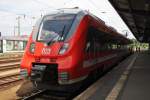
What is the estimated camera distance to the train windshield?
10953 millimetres

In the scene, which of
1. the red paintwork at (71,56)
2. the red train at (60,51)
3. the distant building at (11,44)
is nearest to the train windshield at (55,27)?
the red train at (60,51)

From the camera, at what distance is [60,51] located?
34.3ft

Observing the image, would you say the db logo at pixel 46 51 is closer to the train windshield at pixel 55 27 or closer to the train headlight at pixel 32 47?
the train windshield at pixel 55 27

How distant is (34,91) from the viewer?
12141mm

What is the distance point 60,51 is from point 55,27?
3.94ft

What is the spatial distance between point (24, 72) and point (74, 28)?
222cm

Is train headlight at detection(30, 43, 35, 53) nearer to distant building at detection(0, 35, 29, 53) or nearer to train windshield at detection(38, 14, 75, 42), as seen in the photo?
train windshield at detection(38, 14, 75, 42)

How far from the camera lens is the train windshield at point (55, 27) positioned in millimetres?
10953

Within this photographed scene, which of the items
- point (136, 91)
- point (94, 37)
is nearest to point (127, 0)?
point (94, 37)

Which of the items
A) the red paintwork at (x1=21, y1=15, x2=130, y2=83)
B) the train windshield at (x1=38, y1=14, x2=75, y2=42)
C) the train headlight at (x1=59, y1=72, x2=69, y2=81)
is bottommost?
the train headlight at (x1=59, y1=72, x2=69, y2=81)

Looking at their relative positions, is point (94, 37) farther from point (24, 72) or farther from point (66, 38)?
point (24, 72)

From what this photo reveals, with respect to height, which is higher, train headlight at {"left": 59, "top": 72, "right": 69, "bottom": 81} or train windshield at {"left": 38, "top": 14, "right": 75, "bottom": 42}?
train windshield at {"left": 38, "top": 14, "right": 75, "bottom": 42}

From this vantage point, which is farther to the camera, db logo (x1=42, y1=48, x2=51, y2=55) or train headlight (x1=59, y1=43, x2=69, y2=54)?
db logo (x1=42, y1=48, x2=51, y2=55)

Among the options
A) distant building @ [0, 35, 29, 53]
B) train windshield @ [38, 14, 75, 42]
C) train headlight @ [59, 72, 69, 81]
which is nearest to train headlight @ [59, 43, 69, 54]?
train windshield @ [38, 14, 75, 42]
